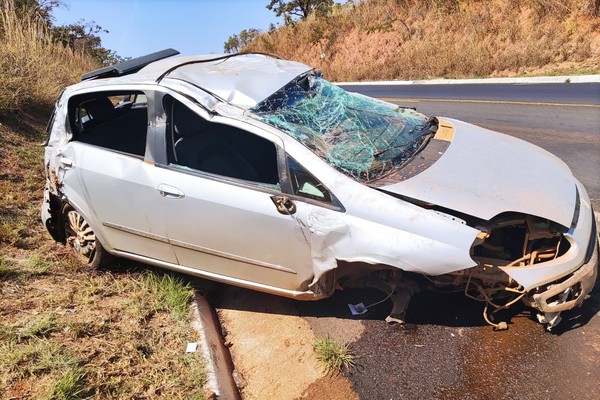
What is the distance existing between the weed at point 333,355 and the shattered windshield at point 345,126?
45.0 inches

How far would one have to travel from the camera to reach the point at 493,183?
9.75 ft

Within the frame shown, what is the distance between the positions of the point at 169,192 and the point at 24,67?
6.78 metres

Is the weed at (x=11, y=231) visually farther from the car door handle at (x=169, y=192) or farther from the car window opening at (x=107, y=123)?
the car door handle at (x=169, y=192)

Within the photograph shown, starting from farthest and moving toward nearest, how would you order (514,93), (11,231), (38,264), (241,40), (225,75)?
1. (241,40)
2. (514,93)
3. (11,231)
4. (38,264)
5. (225,75)

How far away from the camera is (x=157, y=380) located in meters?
2.94

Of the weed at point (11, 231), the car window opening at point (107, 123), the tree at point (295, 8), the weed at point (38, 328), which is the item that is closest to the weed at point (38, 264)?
the weed at point (11, 231)

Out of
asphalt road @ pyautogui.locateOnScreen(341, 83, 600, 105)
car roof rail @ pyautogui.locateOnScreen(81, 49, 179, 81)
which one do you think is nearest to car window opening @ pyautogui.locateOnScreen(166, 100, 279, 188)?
car roof rail @ pyautogui.locateOnScreen(81, 49, 179, 81)

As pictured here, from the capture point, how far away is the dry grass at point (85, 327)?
2846 millimetres

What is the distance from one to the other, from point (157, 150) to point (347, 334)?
193cm

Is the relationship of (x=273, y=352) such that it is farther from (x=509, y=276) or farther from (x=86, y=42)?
(x=86, y=42)

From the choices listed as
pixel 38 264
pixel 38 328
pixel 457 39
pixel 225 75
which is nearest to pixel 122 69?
pixel 225 75

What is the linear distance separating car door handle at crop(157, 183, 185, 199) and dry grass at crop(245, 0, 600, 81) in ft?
45.9

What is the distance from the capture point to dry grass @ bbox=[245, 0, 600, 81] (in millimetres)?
16547

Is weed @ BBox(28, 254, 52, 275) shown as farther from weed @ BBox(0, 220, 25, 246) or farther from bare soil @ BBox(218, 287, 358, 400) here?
bare soil @ BBox(218, 287, 358, 400)
